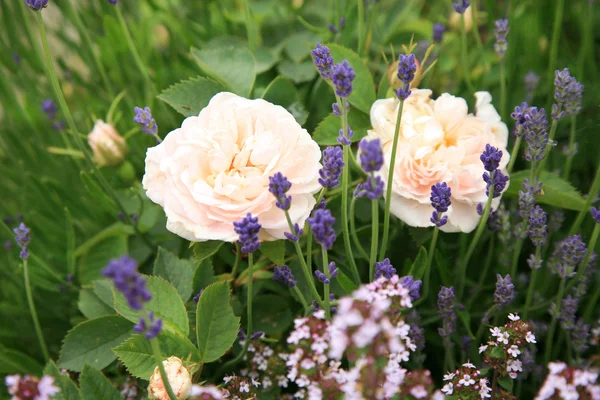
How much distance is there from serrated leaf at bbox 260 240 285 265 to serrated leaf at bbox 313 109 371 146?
118 millimetres

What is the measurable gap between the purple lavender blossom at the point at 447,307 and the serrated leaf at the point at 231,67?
29 cm

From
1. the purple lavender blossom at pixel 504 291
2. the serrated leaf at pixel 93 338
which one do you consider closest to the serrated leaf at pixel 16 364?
the serrated leaf at pixel 93 338

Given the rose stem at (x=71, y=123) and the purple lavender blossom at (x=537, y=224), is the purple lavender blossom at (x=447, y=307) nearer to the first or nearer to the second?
the purple lavender blossom at (x=537, y=224)

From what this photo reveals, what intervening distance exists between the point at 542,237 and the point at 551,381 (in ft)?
0.57

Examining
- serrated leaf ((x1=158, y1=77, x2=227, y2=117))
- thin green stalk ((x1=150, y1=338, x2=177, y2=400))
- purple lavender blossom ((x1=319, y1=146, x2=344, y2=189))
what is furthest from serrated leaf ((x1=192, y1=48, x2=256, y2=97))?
thin green stalk ((x1=150, y1=338, x2=177, y2=400))

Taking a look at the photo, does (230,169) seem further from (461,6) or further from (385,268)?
(461,6)

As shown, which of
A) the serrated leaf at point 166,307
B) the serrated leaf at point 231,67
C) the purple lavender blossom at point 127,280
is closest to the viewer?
the purple lavender blossom at point 127,280

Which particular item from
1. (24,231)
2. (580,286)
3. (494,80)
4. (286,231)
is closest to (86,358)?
(24,231)

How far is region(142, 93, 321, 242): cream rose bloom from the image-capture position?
505 millimetres

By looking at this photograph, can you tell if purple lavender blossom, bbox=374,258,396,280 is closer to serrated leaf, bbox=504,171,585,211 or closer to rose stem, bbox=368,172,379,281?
rose stem, bbox=368,172,379,281

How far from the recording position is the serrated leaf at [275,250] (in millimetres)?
546

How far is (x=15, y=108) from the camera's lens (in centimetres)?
96

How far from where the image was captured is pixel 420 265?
57 centimetres

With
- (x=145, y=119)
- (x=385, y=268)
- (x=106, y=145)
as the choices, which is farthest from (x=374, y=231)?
(x=106, y=145)
